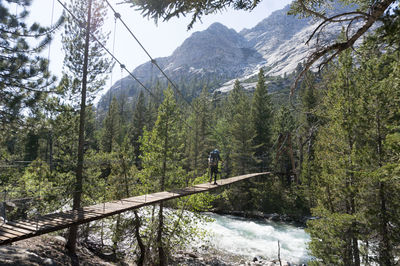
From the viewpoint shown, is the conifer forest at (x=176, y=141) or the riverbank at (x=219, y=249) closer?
the conifer forest at (x=176, y=141)

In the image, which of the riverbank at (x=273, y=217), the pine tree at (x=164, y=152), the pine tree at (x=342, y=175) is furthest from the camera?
the riverbank at (x=273, y=217)

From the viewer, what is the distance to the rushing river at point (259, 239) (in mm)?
13984

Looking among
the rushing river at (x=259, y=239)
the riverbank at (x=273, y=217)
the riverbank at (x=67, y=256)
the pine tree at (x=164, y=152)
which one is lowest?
the riverbank at (x=273, y=217)

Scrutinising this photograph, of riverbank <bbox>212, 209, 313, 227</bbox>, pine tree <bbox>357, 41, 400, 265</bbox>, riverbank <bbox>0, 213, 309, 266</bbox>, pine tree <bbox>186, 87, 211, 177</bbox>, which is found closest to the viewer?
riverbank <bbox>0, 213, 309, 266</bbox>

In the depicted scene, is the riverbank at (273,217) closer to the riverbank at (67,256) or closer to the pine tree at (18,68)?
the riverbank at (67,256)

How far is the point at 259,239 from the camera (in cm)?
1645

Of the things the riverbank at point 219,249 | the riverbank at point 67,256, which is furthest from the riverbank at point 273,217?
the riverbank at point 67,256

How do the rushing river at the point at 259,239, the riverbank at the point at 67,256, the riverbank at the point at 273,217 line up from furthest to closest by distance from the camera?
1. the riverbank at the point at 273,217
2. the rushing river at the point at 259,239
3. the riverbank at the point at 67,256

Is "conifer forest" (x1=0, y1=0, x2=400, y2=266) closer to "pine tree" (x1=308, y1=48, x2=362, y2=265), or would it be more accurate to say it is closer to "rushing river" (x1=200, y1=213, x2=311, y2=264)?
"pine tree" (x1=308, y1=48, x2=362, y2=265)

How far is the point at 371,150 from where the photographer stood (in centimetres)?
935

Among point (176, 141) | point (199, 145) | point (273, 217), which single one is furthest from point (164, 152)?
point (199, 145)

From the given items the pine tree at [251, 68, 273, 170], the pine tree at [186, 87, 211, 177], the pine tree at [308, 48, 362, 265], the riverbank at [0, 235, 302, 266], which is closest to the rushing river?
the riverbank at [0, 235, 302, 266]

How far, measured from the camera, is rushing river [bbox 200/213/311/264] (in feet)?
45.9

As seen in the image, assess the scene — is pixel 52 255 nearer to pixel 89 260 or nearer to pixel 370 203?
pixel 89 260
